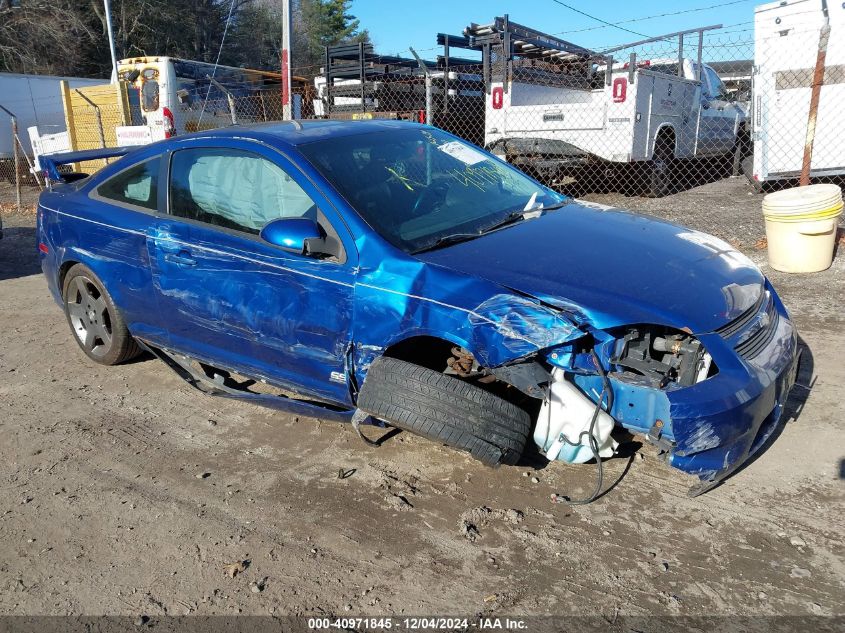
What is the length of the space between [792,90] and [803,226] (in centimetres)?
340

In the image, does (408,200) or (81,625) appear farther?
(408,200)

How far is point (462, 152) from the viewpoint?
4.31 metres

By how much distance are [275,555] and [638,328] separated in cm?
178

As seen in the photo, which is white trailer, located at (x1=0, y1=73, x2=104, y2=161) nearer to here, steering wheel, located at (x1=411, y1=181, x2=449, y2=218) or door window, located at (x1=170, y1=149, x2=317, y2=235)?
door window, located at (x1=170, y1=149, x2=317, y2=235)

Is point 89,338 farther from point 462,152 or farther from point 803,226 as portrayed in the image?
point 803,226

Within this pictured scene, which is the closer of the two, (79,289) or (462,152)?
(462,152)

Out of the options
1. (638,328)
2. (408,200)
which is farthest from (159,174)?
(638,328)

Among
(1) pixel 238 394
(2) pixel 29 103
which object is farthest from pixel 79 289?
(2) pixel 29 103

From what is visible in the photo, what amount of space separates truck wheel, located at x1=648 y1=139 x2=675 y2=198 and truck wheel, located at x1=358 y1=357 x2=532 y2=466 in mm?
8788

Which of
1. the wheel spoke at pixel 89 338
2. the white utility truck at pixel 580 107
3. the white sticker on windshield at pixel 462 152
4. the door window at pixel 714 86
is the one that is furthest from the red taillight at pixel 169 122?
the white sticker on windshield at pixel 462 152

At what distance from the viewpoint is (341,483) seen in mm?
3338

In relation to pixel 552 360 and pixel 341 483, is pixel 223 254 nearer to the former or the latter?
pixel 341 483

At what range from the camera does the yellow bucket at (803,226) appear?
19.4ft

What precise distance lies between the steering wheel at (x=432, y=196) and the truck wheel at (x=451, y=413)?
3.11 ft
